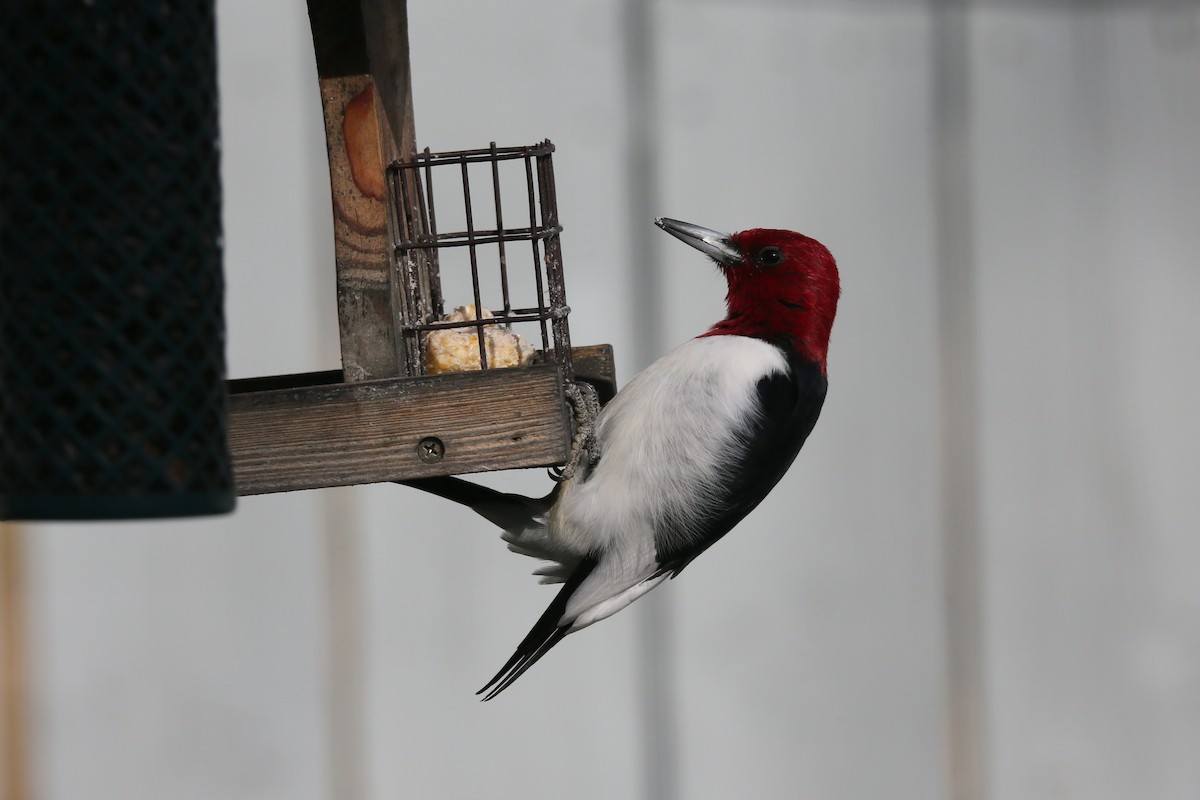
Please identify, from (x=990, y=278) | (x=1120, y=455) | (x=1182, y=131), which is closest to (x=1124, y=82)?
(x=1182, y=131)

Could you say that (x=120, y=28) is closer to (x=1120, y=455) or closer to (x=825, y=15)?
(x=825, y=15)

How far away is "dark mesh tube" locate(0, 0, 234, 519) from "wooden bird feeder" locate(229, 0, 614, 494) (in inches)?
18.2

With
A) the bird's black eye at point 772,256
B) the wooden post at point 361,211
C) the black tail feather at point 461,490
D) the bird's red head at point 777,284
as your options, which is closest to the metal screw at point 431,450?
the wooden post at point 361,211

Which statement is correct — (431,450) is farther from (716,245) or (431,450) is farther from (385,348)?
→ (716,245)

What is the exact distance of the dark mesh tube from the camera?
3.69 ft

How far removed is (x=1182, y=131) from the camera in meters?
3.44

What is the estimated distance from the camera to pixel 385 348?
175 cm

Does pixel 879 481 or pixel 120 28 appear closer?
pixel 120 28

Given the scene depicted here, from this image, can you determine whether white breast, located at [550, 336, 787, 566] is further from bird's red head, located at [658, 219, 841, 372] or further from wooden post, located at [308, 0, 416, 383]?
wooden post, located at [308, 0, 416, 383]

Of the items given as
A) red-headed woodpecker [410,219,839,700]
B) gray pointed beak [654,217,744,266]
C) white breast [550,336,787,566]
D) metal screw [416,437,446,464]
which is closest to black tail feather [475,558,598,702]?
red-headed woodpecker [410,219,839,700]

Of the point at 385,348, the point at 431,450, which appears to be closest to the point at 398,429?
the point at 431,450

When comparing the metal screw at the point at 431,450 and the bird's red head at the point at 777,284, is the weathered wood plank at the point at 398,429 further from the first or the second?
the bird's red head at the point at 777,284

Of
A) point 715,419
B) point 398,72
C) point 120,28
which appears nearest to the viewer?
point 120,28

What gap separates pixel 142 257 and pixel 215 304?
0.31 ft
